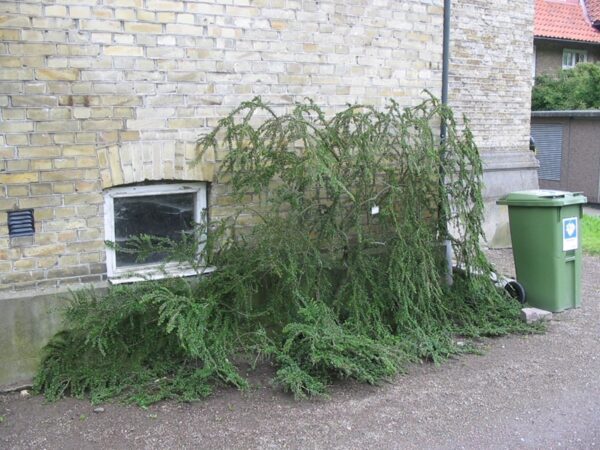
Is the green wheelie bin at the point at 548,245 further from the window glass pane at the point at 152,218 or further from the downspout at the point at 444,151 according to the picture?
the window glass pane at the point at 152,218

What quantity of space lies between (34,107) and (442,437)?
11.5 feet

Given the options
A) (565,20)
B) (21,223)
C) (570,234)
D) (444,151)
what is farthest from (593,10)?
(21,223)

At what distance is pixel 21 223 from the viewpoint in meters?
4.70

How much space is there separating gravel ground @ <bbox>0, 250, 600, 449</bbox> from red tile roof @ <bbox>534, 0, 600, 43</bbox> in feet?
54.0

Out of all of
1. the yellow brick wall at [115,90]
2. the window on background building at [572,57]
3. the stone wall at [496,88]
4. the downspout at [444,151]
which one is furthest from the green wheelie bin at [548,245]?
the window on background building at [572,57]

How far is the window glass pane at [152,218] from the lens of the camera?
518cm

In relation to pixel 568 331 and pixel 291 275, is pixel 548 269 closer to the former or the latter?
pixel 568 331

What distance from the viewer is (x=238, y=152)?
5.15 m

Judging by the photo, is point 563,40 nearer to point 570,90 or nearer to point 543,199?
point 570,90

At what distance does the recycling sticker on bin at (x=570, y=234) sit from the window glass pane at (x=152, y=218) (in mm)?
3407

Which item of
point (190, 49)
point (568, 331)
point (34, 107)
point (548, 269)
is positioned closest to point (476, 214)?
point (548, 269)

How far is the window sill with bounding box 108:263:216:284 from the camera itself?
508 cm

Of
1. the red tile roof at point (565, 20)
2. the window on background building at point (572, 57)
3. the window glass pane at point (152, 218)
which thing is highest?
the red tile roof at point (565, 20)

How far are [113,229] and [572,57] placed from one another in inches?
779
